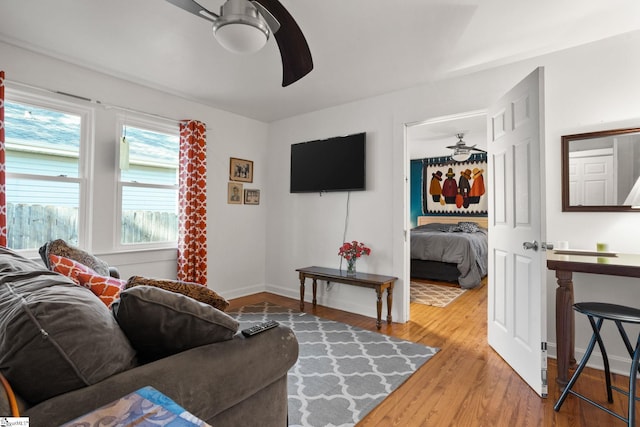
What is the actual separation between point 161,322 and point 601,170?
3.02 m

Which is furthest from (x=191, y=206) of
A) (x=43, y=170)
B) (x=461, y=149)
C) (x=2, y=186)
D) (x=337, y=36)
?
(x=461, y=149)

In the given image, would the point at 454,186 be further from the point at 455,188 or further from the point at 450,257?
the point at 450,257

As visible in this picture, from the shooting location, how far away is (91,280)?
1545 millimetres

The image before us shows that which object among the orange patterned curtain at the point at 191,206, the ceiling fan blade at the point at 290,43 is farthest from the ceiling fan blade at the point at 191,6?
the orange patterned curtain at the point at 191,206

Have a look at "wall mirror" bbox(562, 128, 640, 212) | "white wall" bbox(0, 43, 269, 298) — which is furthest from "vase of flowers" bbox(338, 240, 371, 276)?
"wall mirror" bbox(562, 128, 640, 212)

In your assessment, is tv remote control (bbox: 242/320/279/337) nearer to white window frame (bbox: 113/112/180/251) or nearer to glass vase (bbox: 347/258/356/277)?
glass vase (bbox: 347/258/356/277)

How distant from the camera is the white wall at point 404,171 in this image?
7.81 feet

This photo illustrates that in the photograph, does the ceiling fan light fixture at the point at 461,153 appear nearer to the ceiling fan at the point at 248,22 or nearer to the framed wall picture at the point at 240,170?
the framed wall picture at the point at 240,170

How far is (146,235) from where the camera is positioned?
3.63 metres

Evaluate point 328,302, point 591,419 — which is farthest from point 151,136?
point 591,419

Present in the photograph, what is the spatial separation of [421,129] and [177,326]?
500 cm

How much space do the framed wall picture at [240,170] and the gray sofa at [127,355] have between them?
3116 millimetres

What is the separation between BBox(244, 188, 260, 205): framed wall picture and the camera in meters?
4.58

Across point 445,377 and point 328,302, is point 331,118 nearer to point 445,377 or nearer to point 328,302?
point 328,302
